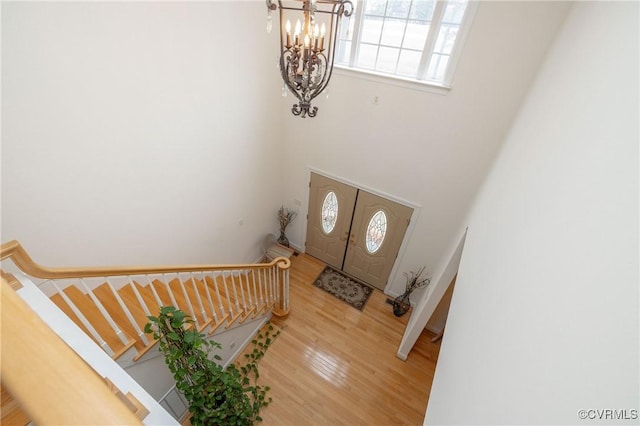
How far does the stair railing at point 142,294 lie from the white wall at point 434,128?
200 centimetres

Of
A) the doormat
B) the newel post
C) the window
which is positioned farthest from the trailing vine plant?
the window

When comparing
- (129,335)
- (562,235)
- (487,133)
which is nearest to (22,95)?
(129,335)

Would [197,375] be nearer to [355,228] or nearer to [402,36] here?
[355,228]

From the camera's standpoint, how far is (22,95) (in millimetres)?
1759

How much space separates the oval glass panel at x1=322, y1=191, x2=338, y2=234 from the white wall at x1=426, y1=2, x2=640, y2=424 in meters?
3.23

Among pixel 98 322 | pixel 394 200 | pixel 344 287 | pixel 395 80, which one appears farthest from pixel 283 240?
pixel 395 80

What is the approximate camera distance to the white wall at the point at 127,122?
5.97 feet

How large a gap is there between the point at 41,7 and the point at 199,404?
9.91 ft

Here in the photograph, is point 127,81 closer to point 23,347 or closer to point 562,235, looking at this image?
point 23,347

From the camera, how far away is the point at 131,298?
9.07ft

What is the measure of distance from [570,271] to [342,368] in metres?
3.58

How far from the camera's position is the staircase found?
1566 millimetres

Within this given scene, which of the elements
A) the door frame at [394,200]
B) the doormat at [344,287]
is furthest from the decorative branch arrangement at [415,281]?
the doormat at [344,287]

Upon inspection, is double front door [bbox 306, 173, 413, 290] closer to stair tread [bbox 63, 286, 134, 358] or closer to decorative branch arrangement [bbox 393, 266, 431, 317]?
decorative branch arrangement [bbox 393, 266, 431, 317]
